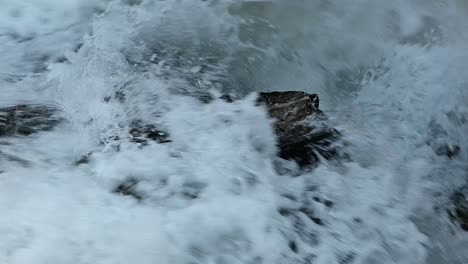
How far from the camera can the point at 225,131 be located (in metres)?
3.92

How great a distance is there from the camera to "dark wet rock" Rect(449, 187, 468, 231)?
146 inches

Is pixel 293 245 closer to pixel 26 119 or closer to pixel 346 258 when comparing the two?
pixel 346 258

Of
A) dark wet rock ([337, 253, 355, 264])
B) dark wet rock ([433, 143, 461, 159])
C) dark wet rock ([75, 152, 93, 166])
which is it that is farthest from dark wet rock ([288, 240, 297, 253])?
dark wet rock ([433, 143, 461, 159])

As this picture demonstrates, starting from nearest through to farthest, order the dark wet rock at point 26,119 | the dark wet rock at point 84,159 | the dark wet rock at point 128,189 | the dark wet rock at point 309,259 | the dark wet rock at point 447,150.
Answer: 1. the dark wet rock at point 309,259
2. the dark wet rock at point 128,189
3. the dark wet rock at point 84,159
4. the dark wet rock at point 26,119
5. the dark wet rock at point 447,150

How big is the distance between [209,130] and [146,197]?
0.82 meters

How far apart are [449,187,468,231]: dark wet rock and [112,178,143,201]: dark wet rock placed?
231 cm

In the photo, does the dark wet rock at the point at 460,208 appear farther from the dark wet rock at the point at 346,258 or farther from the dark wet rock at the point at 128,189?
the dark wet rock at the point at 128,189

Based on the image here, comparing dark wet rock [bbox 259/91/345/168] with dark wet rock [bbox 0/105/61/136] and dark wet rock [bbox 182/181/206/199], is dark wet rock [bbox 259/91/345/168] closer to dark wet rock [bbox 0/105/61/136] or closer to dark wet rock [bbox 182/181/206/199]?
dark wet rock [bbox 182/181/206/199]

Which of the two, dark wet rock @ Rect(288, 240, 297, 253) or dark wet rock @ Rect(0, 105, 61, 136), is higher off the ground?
dark wet rock @ Rect(0, 105, 61, 136)

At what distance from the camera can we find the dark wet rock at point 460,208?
3717 millimetres

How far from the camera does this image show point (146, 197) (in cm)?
336

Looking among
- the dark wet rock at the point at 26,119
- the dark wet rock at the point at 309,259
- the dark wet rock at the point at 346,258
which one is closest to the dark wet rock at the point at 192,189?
the dark wet rock at the point at 309,259

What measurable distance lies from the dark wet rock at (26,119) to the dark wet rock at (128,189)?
2.87ft

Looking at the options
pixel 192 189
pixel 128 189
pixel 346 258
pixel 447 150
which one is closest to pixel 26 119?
pixel 128 189
